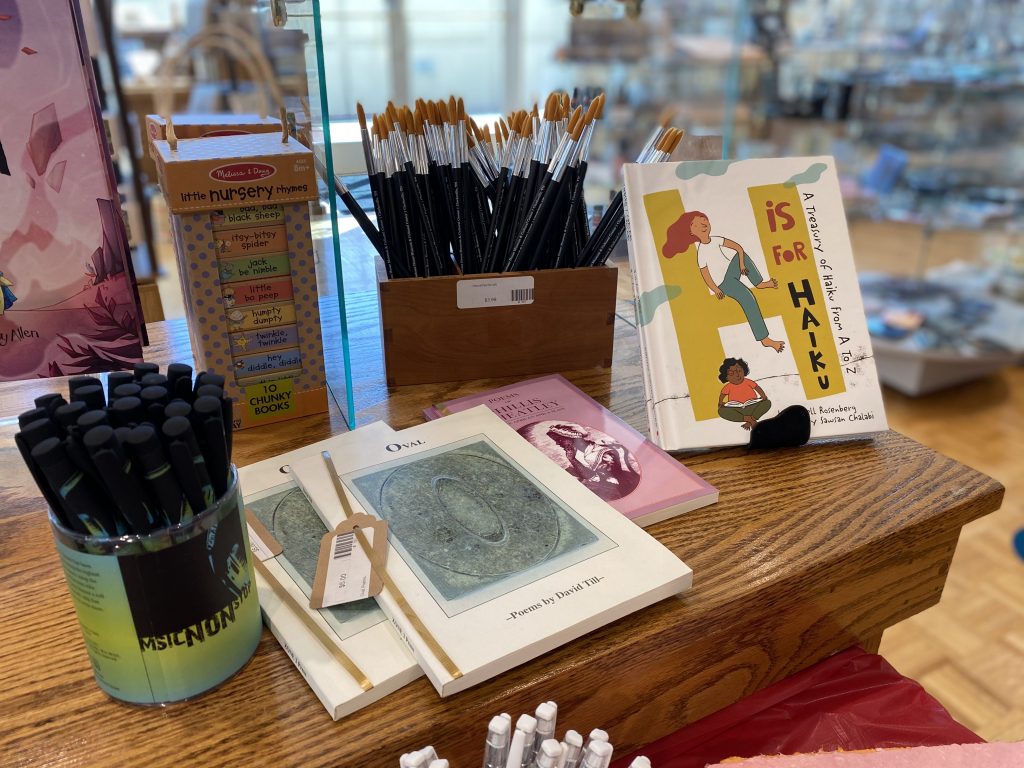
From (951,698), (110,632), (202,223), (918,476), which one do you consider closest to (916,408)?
(951,698)

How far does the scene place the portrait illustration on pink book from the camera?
67cm

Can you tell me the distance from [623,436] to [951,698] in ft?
3.84

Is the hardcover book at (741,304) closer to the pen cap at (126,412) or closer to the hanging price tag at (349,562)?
the hanging price tag at (349,562)

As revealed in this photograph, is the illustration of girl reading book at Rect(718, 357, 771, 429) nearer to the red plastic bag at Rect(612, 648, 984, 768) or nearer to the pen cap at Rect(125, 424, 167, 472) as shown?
the red plastic bag at Rect(612, 648, 984, 768)

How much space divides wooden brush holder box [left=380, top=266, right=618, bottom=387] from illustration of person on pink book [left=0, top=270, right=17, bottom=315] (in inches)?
13.3

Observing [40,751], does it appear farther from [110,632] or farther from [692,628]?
[692,628]

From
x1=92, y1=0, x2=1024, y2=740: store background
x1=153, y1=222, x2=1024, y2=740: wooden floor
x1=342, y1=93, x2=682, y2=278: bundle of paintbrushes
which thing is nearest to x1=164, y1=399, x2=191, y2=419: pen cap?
x1=342, y1=93, x2=682, y2=278: bundle of paintbrushes

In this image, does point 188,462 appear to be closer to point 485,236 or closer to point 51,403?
point 51,403

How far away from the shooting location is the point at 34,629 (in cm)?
53

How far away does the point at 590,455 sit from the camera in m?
0.71

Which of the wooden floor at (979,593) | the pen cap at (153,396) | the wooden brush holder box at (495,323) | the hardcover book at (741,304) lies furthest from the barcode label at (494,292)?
the wooden floor at (979,593)

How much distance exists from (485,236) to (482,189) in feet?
0.16

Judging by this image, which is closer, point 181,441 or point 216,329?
point 181,441

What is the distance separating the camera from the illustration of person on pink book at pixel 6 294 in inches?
28.4
